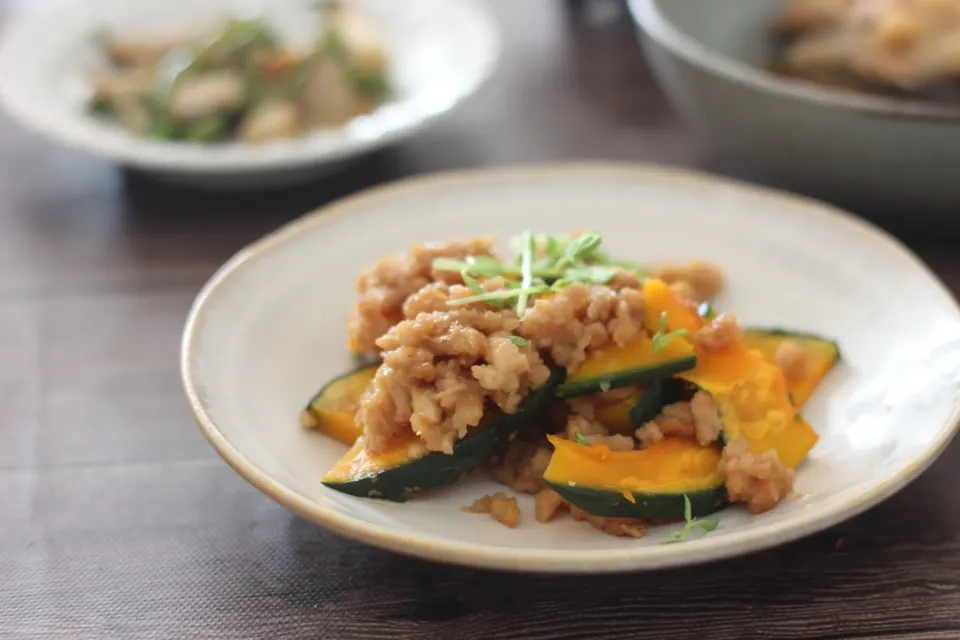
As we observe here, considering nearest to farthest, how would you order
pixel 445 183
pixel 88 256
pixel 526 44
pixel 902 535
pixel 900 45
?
pixel 902 535, pixel 445 183, pixel 88 256, pixel 900 45, pixel 526 44

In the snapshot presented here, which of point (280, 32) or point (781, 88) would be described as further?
point (280, 32)

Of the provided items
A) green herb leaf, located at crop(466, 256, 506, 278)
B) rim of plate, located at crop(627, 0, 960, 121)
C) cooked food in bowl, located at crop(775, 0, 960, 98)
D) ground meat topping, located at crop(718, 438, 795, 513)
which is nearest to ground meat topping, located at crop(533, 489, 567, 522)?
ground meat topping, located at crop(718, 438, 795, 513)

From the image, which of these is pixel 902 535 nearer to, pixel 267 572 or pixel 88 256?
pixel 267 572

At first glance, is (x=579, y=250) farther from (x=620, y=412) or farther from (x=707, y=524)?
(x=707, y=524)

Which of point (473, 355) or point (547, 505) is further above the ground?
point (473, 355)

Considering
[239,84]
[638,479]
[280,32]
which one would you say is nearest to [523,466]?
[638,479]

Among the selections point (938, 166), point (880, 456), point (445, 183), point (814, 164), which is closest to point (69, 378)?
point (445, 183)

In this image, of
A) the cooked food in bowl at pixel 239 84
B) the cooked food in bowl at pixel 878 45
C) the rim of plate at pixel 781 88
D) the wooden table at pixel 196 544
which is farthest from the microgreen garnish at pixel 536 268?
the cooked food in bowl at pixel 878 45

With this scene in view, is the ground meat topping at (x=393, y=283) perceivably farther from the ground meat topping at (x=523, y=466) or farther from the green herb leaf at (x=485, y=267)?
the ground meat topping at (x=523, y=466)
